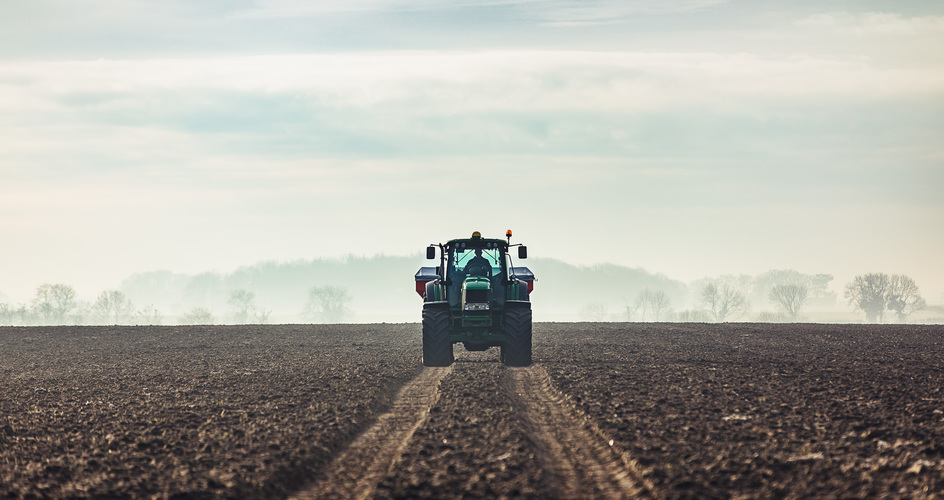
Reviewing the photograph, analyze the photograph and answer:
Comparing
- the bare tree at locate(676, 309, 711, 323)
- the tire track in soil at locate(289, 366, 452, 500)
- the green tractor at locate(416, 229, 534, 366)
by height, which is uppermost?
the green tractor at locate(416, 229, 534, 366)

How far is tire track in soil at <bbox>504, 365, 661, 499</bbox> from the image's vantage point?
30.5 feet

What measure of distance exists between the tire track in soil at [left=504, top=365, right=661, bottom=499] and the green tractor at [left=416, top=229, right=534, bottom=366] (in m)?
2.99

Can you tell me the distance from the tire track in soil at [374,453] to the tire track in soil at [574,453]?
2.00 meters

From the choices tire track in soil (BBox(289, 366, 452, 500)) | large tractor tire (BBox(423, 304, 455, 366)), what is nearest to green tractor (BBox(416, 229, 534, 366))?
large tractor tire (BBox(423, 304, 455, 366))

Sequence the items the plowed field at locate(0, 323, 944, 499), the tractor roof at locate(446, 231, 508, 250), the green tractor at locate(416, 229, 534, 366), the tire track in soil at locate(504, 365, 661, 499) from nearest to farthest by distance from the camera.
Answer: the tire track in soil at locate(504, 365, 661, 499) < the plowed field at locate(0, 323, 944, 499) < the green tractor at locate(416, 229, 534, 366) < the tractor roof at locate(446, 231, 508, 250)

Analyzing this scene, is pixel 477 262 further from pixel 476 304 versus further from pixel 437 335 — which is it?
pixel 437 335

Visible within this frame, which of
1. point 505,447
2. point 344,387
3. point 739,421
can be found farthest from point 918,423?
point 344,387

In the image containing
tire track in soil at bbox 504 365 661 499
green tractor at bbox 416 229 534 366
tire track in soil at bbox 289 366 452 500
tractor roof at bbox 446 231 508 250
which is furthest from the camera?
tractor roof at bbox 446 231 508 250

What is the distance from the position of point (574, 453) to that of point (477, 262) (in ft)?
32.6

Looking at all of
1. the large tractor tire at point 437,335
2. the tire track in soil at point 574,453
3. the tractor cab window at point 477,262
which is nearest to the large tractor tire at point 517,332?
the tractor cab window at point 477,262

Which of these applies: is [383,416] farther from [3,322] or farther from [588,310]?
[588,310]

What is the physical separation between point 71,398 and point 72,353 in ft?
46.8

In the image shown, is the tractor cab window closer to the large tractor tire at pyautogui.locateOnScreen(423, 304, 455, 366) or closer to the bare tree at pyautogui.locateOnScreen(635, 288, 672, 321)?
the large tractor tire at pyautogui.locateOnScreen(423, 304, 455, 366)

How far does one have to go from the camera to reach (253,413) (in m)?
14.4
